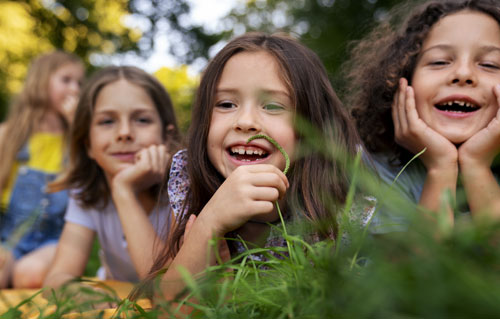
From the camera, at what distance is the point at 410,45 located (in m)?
1.98

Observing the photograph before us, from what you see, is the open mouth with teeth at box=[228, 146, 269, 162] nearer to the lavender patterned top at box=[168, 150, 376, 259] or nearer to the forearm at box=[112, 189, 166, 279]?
the lavender patterned top at box=[168, 150, 376, 259]

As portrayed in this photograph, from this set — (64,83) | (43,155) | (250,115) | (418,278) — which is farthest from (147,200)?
(64,83)

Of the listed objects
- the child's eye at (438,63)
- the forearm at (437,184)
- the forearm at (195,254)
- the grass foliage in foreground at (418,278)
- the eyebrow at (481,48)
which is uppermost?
the eyebrow at (481,48)

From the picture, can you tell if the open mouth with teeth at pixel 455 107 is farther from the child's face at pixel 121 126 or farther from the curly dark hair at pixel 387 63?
the child's face at pixel 121 126

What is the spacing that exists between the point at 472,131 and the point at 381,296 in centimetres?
139

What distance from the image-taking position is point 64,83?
4.16 meters

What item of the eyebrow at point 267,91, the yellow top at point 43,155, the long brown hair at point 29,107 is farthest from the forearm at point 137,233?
the long brown hair at point 29,107

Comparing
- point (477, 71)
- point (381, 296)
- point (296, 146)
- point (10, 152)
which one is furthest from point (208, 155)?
point (10, 152)

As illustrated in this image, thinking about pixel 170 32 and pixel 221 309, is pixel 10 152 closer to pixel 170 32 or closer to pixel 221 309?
pixel 221 309

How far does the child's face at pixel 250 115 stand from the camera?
150 centimetres

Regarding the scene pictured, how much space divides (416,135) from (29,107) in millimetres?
3270

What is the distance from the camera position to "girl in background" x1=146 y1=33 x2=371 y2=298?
1.51 meters

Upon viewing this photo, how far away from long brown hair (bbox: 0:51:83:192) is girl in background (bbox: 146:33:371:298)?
2.46m

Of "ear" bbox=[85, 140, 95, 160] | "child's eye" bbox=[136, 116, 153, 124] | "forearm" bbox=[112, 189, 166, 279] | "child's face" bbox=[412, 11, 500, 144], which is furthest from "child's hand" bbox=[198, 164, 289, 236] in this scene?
"ear" bbox=[85, 140, 95, 160]
